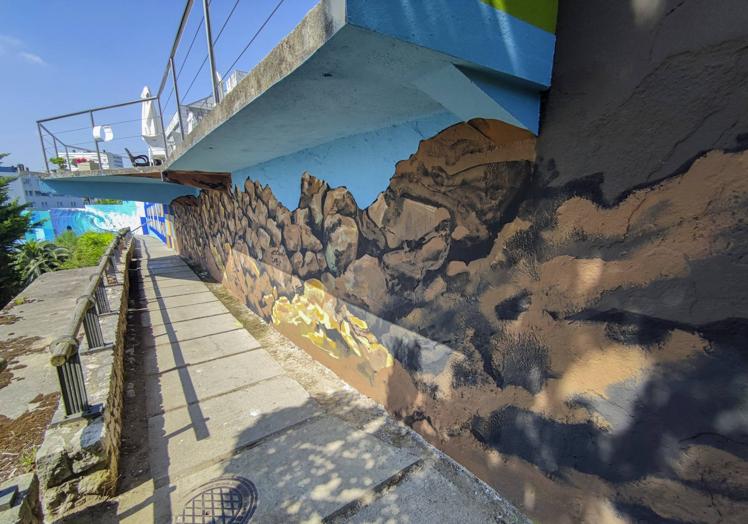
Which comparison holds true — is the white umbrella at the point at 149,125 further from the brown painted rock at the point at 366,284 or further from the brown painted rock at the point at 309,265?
the brown painted rock at the point at 366,284

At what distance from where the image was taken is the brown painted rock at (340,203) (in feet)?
11.1

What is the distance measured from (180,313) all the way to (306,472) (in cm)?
543

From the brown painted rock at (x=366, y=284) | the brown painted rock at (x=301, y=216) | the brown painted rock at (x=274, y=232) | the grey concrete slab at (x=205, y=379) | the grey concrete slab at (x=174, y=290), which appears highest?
the brown painted rock at (x=301, y=216)

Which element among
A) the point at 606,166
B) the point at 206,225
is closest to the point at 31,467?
the point at 606,166

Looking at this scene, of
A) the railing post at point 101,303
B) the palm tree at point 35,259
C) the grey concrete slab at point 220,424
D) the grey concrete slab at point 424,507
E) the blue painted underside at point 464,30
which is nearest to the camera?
the blue painted underside at point 464,30

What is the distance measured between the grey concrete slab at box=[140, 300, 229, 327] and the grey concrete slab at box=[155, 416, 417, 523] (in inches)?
175

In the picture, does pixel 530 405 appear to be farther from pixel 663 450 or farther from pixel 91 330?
pixel 91 330

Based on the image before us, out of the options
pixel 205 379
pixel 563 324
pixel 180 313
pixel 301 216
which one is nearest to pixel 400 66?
pixel 563 324

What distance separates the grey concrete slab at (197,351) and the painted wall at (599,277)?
3.22 m

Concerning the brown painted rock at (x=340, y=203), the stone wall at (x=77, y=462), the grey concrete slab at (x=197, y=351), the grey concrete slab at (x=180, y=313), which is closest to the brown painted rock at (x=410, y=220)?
the brown painted rock at (x=340, y=203)

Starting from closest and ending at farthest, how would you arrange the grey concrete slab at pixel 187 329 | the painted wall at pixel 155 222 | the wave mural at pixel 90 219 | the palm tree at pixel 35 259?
the grey concrete slab at pixel 187 329
the palm tree at pixel 35 259
the painted wall at pixel 155 222
the wave mural at pixel 90 219

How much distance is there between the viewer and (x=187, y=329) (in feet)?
19.6

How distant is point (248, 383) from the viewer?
13.4ft

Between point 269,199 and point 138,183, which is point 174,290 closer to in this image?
point 138,183
